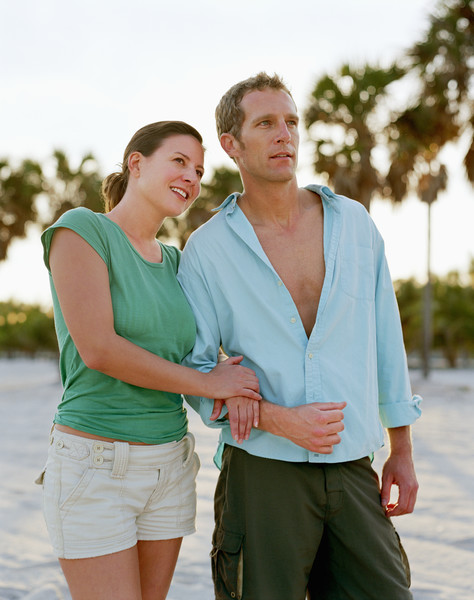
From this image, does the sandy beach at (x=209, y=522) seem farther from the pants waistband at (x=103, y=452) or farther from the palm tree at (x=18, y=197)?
the palm tree at (x=18, y=197)

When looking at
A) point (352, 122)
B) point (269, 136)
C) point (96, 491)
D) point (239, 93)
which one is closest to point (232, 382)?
point (96, 491)

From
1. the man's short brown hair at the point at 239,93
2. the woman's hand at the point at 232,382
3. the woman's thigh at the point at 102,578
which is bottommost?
the woman's thigh at the point at 102,578

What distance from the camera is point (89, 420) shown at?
2.22 meters

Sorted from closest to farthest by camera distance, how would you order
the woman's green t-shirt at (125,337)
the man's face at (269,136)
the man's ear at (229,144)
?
the woman's green t-shirt at (125,337) → the man's face at (269,136) → the man's ear at (229,144)

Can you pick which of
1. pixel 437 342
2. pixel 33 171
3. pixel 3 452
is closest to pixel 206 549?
pixel 3 452

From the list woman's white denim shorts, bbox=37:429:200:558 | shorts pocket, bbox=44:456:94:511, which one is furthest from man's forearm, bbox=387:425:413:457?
shorts pocket, bbox=44:456:94:511

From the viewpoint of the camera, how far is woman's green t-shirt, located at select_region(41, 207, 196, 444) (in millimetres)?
2236

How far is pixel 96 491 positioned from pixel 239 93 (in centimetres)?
154

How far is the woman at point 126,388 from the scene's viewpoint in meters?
2.16

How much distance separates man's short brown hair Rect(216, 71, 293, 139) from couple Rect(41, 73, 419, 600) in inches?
0.4

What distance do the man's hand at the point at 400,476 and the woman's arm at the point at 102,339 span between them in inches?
24.1

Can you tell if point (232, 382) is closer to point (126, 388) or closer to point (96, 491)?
point (126, 388)

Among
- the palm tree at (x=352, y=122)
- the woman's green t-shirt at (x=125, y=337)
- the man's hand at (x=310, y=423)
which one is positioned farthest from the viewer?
the palm tree at (x=352, y=122)

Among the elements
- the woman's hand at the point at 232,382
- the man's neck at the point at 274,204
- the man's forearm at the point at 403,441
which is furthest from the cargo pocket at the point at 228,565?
the man's neck at the point at 274,204
